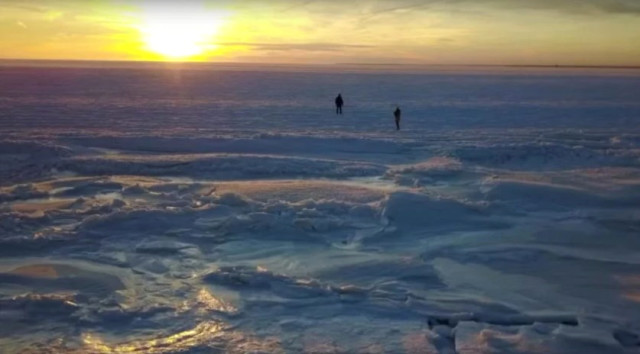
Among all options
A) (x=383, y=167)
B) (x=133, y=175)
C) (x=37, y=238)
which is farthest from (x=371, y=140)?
(x=37, y=238)

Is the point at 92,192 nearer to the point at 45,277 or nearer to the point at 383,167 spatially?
the point at 45,277

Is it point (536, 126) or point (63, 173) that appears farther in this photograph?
point (536, 126)

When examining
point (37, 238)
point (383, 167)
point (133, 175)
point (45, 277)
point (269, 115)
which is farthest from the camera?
point (269, 115)

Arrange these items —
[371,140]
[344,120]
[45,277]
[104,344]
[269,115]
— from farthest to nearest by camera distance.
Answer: [269,115] < [344,120] < [371,140] < [45,277] < [104,344]

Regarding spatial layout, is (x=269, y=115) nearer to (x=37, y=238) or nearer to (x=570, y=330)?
(x=37, y=238)

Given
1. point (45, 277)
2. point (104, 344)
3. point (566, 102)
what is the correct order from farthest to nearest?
1. point (566, 102)
2. point (45, 277)
3. point (104, 344)

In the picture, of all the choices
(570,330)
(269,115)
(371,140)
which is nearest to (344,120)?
(269,115)
